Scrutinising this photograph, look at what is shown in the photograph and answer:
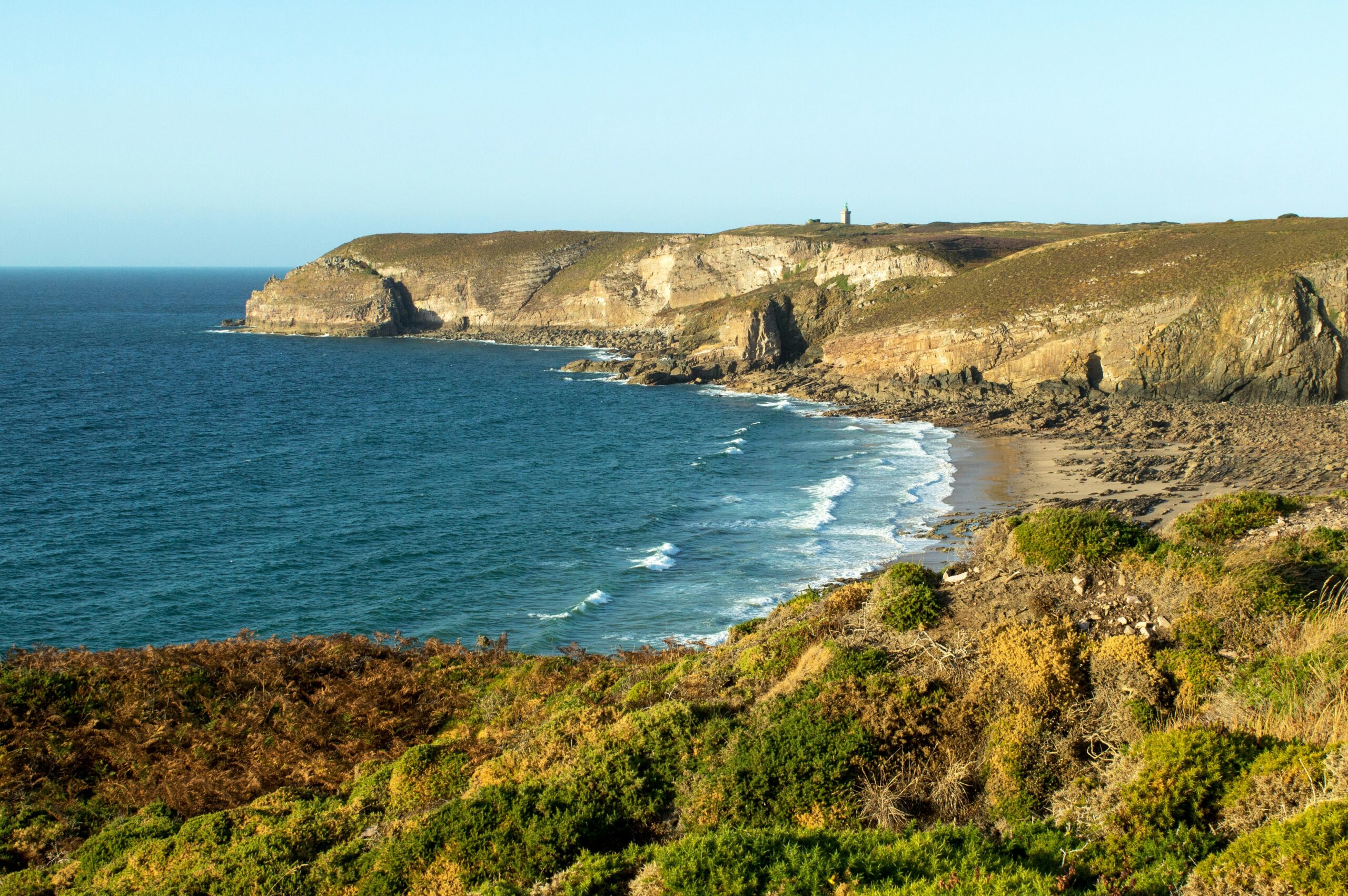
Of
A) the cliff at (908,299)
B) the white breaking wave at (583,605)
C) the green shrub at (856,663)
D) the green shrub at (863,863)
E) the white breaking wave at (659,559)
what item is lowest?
the white breaking wave at (583,605)

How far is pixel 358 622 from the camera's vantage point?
96.6 ft

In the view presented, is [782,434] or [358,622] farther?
[782,434]

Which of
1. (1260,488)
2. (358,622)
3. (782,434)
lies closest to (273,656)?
(358,622)

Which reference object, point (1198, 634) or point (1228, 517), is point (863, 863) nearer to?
point (1198, 634)

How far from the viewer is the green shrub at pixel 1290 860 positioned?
646 cm

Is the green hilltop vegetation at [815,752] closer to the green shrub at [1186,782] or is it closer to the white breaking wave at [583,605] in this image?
the green shrub at [1186,782]

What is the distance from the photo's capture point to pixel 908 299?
8194 cm

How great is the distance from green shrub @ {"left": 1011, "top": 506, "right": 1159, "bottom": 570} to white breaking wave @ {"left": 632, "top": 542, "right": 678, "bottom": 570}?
2053 centimetres

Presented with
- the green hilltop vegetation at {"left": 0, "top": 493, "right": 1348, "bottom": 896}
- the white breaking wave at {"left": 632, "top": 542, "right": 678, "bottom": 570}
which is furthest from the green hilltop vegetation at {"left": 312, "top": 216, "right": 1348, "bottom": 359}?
the green hilltop vegetation at {"left": 0, "top": 493, "right": 1348, "bottom": 896}

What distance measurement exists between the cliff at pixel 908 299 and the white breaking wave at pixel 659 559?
129 ft

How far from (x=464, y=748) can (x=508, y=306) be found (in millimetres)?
115359

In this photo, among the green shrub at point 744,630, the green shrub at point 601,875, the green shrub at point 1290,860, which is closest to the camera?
the green shrub at point 1290,860

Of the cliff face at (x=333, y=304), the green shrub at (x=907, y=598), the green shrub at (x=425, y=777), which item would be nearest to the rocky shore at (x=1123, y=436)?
the green shrub at (x=907, y=598)

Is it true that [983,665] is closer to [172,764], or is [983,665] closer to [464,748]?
[464,748]
